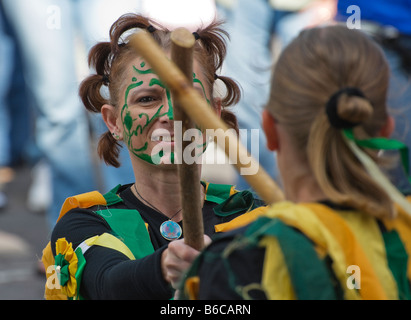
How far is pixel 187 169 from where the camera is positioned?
5.32 feet

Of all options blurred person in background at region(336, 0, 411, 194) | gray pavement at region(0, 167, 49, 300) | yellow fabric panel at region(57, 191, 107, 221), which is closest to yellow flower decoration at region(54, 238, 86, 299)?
yellow fabric panel at region(57, 191, 107, 221)

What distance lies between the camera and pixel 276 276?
4.47 feet

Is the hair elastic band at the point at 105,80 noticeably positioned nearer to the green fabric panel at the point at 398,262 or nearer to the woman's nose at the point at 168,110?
the woman's nose at the point at 168,110

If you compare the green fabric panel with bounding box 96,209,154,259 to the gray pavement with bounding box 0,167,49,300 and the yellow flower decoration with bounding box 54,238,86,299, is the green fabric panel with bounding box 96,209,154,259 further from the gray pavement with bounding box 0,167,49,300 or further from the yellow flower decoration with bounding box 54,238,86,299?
the gray pavement with bounding box 0,167,49,300

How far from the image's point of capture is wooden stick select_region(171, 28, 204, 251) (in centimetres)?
149

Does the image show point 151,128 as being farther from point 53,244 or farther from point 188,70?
point 188,70

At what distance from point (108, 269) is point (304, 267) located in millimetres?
704

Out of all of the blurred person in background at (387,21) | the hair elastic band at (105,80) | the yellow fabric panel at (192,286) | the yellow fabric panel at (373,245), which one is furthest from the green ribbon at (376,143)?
the blurred person in background at (387,21)

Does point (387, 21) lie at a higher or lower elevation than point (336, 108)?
higher

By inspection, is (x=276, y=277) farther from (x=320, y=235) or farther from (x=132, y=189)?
(x=132, y=189)

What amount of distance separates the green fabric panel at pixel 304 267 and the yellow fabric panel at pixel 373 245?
12 centimetres

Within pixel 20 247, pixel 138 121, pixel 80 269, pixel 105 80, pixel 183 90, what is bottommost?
pixel 80 269

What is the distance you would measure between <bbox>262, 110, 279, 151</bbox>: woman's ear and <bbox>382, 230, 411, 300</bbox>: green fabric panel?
0.94 feet

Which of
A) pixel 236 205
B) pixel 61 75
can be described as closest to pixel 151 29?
pixel 236 205
